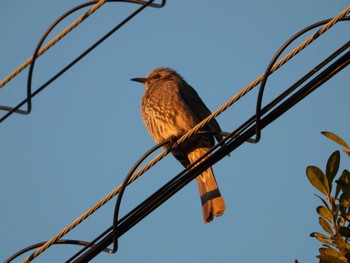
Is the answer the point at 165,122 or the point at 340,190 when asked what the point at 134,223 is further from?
the point at 165,122

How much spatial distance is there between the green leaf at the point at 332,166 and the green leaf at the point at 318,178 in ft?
0.09

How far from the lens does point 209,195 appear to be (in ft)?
24.2

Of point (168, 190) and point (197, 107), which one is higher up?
point (197, 107)

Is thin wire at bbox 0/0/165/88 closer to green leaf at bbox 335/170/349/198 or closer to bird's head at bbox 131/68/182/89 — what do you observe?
green leaf at bbox 335/170/349/198

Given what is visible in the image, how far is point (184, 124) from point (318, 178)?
3.45 metres

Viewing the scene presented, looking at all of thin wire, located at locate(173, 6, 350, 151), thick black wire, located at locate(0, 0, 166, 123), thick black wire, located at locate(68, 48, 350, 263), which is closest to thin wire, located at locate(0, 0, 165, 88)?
thick black wire, located at locate(0, 0, 166, 123)

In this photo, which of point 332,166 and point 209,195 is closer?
point 332,166

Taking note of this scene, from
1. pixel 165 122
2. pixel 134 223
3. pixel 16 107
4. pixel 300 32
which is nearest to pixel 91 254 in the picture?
pixel 134 223

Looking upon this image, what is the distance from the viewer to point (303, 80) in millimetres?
4227

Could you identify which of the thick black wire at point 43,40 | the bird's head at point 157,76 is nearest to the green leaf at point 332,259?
the thick black wire at point 43,40

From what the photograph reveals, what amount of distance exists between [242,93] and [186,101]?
3.52 metres

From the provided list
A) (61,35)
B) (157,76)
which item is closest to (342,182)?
(61,35)

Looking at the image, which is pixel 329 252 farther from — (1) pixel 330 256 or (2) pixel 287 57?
(2) pixel 287 57

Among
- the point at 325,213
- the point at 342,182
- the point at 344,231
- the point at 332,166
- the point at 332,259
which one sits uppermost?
the point at 332,166
